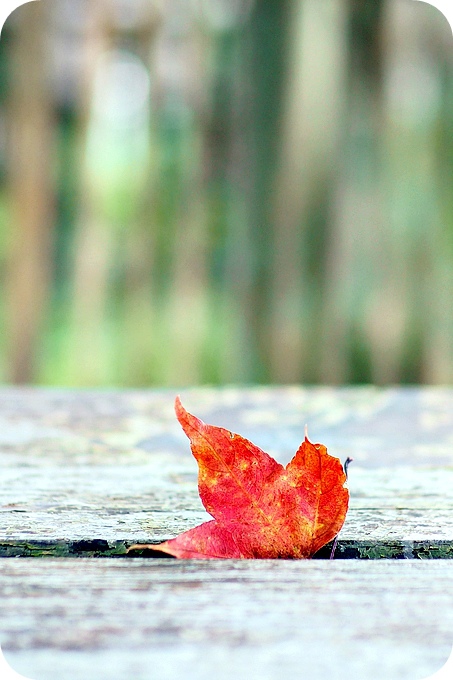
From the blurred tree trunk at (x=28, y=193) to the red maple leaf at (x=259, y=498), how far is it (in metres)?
3.59

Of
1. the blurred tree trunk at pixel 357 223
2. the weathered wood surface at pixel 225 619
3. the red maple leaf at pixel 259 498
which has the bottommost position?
the weathered wood surface at pixel 225 619

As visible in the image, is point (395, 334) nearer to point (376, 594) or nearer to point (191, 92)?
point (191, 92)

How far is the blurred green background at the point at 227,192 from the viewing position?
3.36 m

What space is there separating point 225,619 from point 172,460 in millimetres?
449

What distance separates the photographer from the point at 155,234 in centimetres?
490

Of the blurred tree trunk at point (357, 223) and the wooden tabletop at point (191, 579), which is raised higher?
the blurred tree trunk at point (357, 223)

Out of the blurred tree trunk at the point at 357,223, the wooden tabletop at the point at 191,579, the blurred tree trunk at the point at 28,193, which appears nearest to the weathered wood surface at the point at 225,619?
the wooden tabletop at the point at 191,579

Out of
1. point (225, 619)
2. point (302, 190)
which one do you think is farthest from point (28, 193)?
point (225, 619)

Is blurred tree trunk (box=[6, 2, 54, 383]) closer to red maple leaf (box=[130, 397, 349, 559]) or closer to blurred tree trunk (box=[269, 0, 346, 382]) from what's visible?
blurred tree trunk (box=[269, 0, 346, 382])

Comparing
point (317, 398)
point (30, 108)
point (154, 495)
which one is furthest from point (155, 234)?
point (154, 495)

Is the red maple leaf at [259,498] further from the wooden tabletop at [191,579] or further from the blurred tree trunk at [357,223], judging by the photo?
the blurred tree trunk at [357,223]

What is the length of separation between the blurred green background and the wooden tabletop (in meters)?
2.47

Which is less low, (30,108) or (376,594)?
(30,108)

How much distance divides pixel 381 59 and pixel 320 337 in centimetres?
142
